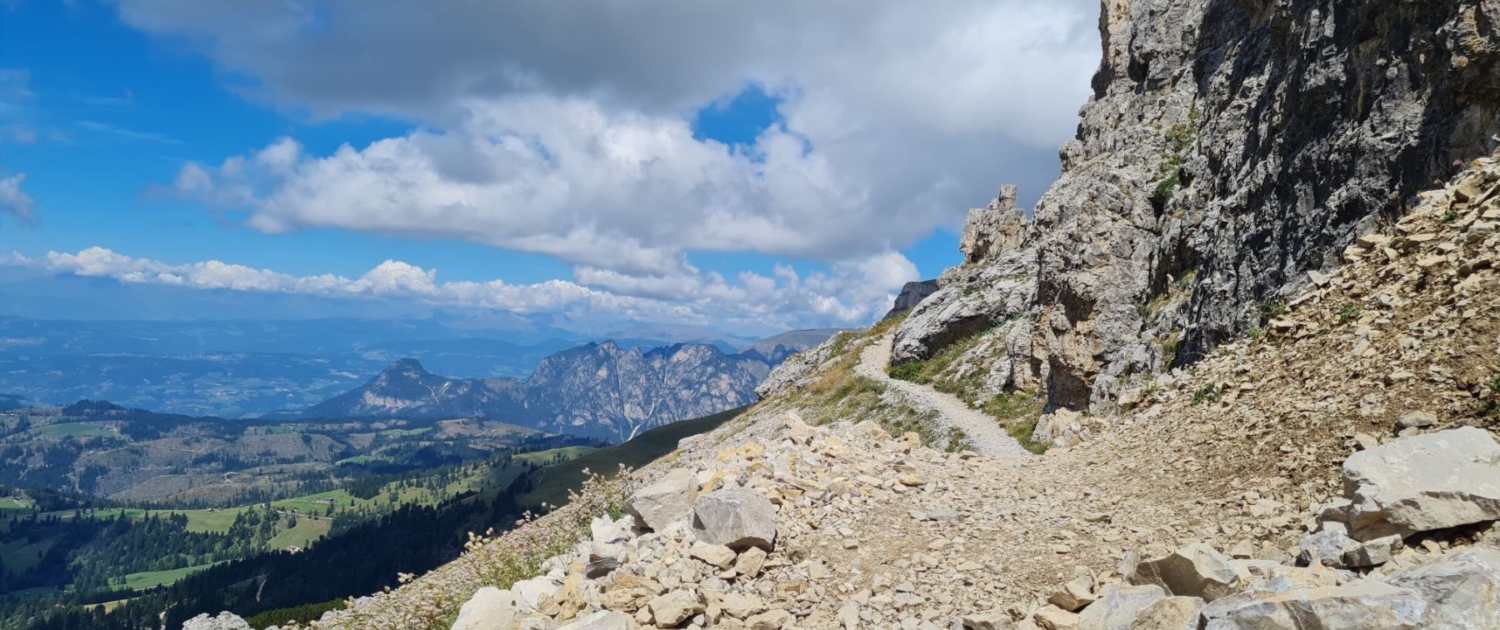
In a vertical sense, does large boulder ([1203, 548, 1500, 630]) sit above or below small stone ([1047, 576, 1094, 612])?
above

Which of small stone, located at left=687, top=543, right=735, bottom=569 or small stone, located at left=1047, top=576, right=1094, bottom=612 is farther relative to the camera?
small stone, located at left=687, top=543, right=735, bottom=569

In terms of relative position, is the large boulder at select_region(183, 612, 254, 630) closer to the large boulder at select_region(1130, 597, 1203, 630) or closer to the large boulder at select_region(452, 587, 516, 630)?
the large boulder at select_region(452, 587, 516, 630)

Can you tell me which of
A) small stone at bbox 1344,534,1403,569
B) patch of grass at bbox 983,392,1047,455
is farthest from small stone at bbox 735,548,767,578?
patch of grass at bbox 983,392,1047,455

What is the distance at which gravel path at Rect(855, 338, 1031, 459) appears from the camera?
2957cm

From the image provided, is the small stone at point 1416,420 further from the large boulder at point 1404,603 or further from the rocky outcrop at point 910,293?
the rocky outcrop at point 910,293

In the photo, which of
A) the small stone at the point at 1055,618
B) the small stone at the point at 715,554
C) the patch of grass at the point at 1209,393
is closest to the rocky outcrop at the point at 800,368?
the patch of grass at the point at 1209,393

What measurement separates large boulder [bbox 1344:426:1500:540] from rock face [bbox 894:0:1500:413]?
36.6 ft

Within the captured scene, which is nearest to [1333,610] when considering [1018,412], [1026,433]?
[1026,433]

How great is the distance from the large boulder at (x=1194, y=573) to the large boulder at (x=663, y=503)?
7.18 m

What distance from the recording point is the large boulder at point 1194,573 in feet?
23.8

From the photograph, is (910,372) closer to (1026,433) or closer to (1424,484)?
(1026,433)

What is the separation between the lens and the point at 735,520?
450 inches

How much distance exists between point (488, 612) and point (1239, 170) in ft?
81.7

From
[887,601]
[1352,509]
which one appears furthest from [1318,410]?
[887,601]
